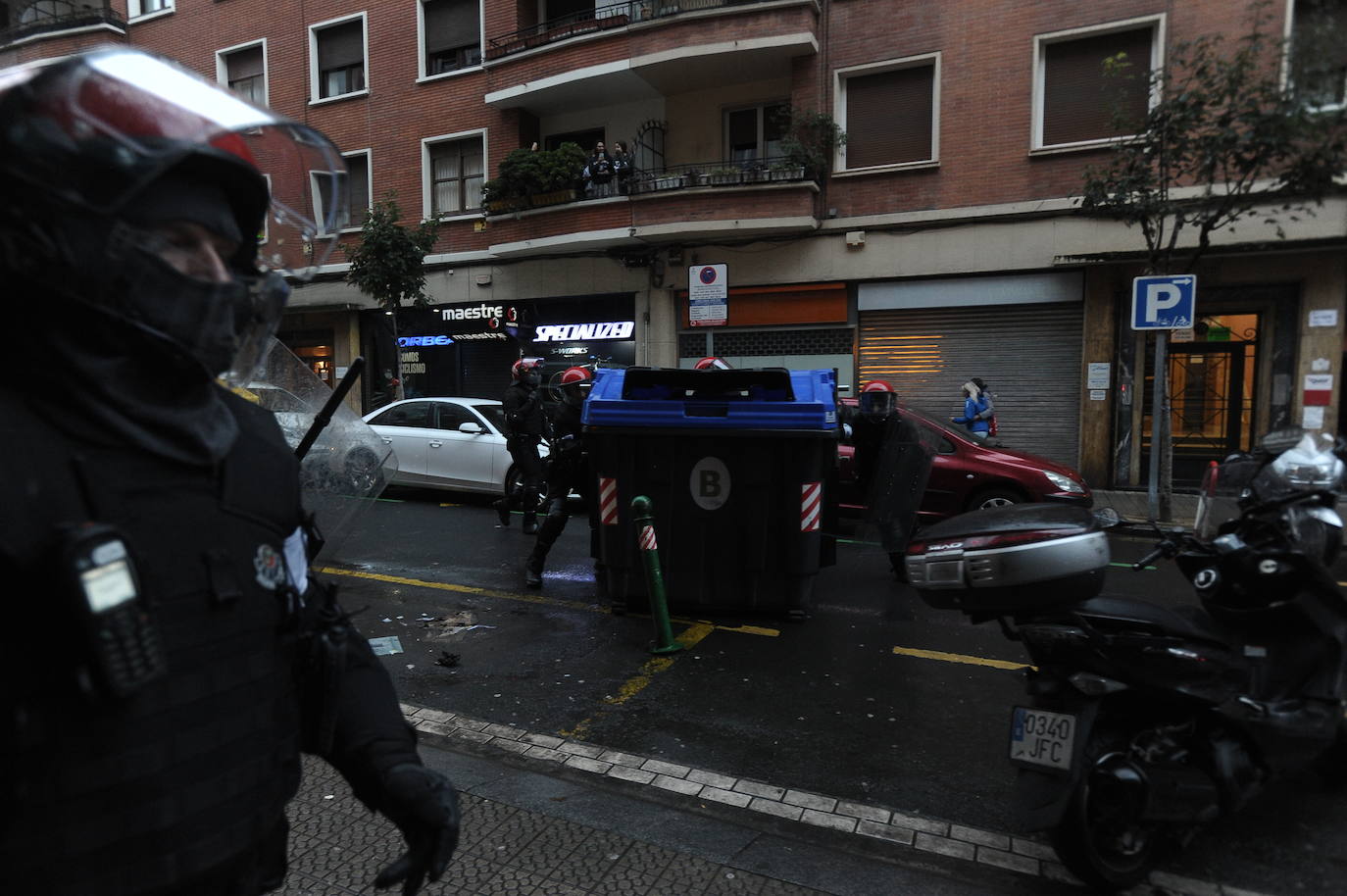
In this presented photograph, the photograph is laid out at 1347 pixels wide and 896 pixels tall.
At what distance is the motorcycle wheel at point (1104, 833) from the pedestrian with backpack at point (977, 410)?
34.4 feet

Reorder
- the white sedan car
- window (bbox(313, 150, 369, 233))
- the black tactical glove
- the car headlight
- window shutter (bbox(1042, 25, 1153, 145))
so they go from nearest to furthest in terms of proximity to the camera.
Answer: the black tactical glove < window (bbox(313, 150, 369, 233)) < the car headlight < the white sedan car < window shutter (bbox(1042, 25, 1153, 145))

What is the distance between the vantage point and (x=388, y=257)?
624 inches

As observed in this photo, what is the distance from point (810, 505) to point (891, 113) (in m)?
11.2

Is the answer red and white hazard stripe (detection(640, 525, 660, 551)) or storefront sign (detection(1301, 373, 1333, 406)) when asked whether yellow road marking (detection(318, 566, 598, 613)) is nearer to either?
red and white hazard stripe (detection(640, 525, 660, 551))

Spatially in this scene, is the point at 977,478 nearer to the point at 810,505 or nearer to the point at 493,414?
the point at 810,505

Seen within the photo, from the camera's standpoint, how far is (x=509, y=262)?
58.9 ft

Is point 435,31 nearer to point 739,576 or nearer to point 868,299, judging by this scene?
point 868,299

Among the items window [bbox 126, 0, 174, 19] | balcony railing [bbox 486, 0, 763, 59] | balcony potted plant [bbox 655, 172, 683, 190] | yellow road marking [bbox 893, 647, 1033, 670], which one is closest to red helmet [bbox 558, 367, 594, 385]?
yellow road marking [bbox 893, 647, 1033, 670]

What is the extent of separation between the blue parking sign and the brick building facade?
2.91 meters

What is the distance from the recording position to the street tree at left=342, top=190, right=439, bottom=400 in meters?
15.8

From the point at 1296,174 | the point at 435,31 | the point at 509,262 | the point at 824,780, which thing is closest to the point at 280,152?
the point at 824,780

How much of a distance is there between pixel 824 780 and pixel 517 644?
2519mm

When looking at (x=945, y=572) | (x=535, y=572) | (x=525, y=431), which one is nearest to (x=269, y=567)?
(x=945, y=572)

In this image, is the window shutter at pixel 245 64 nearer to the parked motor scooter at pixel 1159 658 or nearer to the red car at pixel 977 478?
the red car at pixel 977 478
